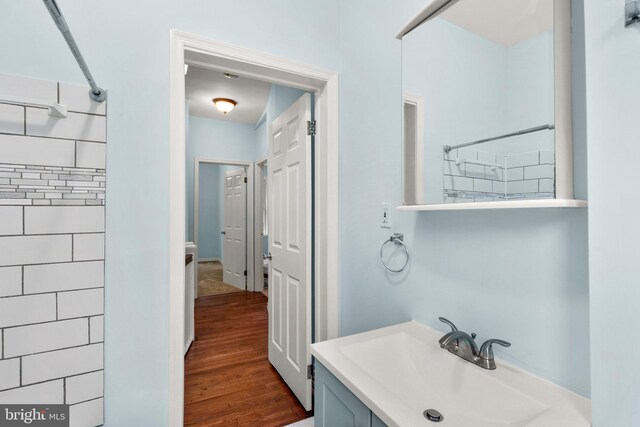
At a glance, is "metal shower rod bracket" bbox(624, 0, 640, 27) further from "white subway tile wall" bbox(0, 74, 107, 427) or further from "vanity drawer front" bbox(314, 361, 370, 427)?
"white subway tile wall" bbox(0, 74, 107, 427)

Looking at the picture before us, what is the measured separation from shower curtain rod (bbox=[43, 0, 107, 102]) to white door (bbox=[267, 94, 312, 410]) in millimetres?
1083

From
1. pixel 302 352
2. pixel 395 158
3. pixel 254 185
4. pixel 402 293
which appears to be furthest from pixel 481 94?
pixel 254 185

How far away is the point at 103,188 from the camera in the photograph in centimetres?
127

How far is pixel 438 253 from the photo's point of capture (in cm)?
117

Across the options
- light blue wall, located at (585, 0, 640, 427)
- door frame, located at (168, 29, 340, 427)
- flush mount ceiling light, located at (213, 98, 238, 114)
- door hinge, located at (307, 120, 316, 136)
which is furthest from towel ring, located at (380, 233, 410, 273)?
flush mount ceiling light, located at (213, 98, 238, 114)

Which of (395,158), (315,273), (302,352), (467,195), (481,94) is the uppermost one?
(481,94)

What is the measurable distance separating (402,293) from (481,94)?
0.87 metres

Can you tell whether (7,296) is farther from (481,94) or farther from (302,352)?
(481,94)

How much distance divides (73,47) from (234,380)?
226cm

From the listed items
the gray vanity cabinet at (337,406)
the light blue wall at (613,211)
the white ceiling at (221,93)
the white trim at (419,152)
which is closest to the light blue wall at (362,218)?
the light blue wall at (613,211)

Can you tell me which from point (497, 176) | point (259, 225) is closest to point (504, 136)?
point (497, 176)

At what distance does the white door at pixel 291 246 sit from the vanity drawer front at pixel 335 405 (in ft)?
2.65

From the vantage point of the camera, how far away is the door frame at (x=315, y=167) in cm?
138

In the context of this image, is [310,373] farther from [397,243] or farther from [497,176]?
[497,176]
